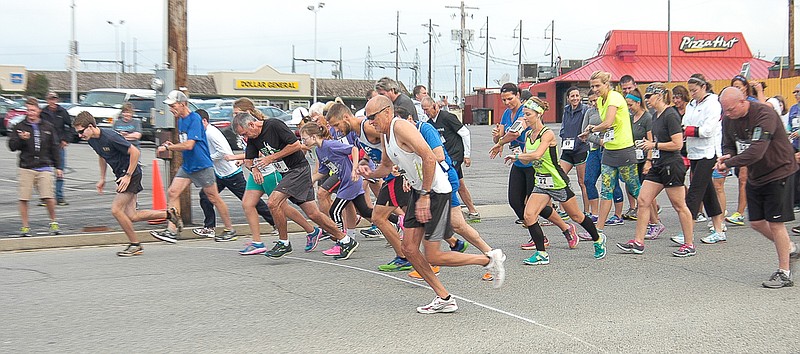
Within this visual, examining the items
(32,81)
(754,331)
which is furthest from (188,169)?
(32,81)

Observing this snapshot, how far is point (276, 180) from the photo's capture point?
984 cm

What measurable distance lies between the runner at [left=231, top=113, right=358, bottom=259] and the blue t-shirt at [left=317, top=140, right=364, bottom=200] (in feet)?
0.98

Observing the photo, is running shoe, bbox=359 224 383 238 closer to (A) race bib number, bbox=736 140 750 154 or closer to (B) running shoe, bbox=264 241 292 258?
(B) running shoe, bbox=264 241 292 258

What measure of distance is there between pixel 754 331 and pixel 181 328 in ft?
13.3

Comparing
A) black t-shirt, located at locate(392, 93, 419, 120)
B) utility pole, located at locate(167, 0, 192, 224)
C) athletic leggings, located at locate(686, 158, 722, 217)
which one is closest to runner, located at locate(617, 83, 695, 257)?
athletic leggings, located at locate(686, 158, 722, 217)

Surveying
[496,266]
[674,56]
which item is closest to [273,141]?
[496,266]

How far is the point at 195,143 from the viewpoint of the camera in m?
10.4

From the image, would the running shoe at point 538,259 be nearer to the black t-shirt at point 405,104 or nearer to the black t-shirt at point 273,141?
the black t-shirt at point 405,104

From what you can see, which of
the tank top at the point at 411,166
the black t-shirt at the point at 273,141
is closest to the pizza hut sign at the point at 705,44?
the black t-shirt at the point at 273,141

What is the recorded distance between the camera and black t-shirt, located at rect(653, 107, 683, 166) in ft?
29.6

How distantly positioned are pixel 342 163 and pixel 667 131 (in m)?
3.51

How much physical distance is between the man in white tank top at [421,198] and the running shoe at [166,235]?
4.96 metres

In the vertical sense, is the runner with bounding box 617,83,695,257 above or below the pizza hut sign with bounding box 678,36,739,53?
below

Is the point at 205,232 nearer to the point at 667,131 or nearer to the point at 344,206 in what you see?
the point at 344,206
